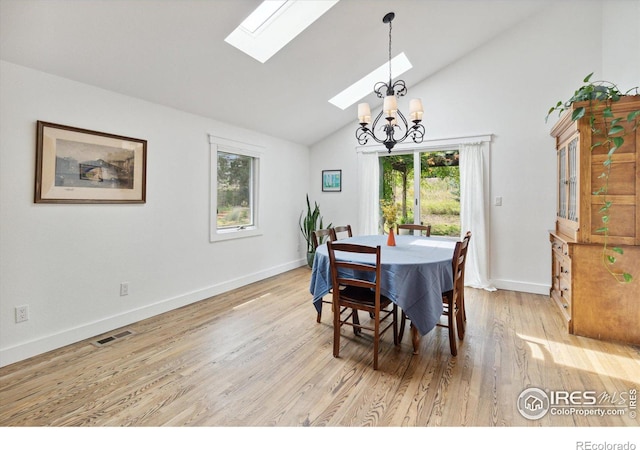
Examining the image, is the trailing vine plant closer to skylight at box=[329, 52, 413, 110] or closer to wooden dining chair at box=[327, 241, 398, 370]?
wooden dining chair at box=[327, 241, 398, 370]

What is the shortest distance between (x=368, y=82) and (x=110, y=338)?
171 inches

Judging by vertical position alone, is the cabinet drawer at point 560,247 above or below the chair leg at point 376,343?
above

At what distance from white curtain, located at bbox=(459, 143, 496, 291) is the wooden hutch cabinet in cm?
135

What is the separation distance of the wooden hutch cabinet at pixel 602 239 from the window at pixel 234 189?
3.67 m

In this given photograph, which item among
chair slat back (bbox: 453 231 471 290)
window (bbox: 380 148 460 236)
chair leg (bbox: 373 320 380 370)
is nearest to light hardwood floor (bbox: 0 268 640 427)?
chair leg (bbox: 373 320 380 370)

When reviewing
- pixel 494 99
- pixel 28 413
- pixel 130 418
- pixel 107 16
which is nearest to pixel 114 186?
pixel 107 16

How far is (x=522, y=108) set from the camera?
13.3 feet

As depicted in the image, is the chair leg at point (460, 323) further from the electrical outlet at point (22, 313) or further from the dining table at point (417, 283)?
the electrical outlet at point (22, 313)

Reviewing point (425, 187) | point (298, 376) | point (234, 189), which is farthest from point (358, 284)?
point (425, 187)

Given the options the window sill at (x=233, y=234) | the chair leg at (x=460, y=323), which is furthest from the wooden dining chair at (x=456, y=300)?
the window sill at (x=233, y=234)

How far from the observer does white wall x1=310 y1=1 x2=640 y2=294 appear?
12.6ft

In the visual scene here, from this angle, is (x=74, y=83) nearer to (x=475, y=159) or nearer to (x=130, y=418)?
(x=130, y=418)

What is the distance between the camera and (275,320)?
317 centimetres

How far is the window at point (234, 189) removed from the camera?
13.1ft
